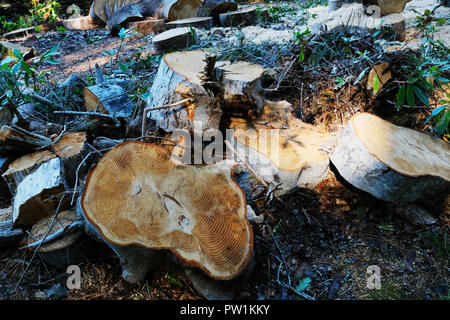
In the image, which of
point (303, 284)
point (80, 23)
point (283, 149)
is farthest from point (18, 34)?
Result: point (303, 284)

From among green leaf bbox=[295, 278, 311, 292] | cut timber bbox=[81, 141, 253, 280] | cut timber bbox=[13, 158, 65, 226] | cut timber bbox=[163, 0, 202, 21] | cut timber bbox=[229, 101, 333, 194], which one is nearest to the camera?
cut timber bbox=[81, 141, 253, 280]

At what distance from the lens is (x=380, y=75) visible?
267 cm

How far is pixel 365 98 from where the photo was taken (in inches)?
110

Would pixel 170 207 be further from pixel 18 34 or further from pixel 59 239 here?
pixel 18 34

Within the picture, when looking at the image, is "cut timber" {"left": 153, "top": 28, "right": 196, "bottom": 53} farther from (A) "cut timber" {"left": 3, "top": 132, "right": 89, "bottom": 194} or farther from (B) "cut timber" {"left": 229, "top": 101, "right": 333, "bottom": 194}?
(A) "cut timber" {"left": 3, "top": 132, "right": 89, "bottom": 194}

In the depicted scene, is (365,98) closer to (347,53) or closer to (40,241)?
(347,53)

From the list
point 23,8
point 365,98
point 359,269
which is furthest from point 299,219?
point 23,8

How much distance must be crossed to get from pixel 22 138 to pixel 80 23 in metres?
6.44

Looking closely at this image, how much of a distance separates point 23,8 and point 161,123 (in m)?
8.77

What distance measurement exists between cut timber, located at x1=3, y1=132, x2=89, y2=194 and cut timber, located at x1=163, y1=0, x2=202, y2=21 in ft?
15.8

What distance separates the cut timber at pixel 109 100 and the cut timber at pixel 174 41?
206 cm

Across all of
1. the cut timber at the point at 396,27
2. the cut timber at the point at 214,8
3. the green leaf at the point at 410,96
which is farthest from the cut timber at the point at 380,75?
the cut timber at the point at 214,8

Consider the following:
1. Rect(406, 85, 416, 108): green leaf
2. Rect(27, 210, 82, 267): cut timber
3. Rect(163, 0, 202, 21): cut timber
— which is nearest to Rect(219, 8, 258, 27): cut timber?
→ Rect(163, 0, 202, 21): cut timber

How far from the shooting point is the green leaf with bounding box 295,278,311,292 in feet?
5.66
